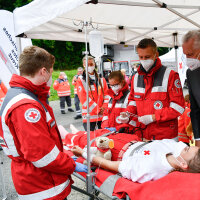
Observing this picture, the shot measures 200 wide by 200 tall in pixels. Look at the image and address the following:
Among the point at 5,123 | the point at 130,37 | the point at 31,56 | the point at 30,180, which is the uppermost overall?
the point at 130,37

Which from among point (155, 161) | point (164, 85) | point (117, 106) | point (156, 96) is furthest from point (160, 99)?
point (117, 106)

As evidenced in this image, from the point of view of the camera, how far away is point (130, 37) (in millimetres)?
4176

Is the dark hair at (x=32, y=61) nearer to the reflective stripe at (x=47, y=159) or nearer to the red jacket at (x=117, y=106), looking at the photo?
the reflective stripe at (x=47, y=159)

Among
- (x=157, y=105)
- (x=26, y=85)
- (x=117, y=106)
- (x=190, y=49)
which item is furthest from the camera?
(x=117, y=106)

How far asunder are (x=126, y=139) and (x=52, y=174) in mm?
1319

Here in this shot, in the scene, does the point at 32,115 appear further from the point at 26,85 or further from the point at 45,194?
the point at 45,194

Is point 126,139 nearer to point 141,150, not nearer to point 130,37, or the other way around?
point 141,150

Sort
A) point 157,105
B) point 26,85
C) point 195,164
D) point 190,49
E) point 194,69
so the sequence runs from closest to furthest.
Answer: point 26,85, point 195,164, point 190,49, point 194,69, point 157,105

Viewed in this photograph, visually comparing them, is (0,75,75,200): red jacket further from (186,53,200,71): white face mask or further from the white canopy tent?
(186,53,200,71): white face mask

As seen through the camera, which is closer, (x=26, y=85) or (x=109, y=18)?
(x=26, y=85)

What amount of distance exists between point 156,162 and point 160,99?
0.81 m

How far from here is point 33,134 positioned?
1.34m

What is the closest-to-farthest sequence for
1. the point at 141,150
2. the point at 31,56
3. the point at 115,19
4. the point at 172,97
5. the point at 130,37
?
the point at 31,56
the point at 141,150
the point at 172,97
the point at 115,19
the point at 130,37

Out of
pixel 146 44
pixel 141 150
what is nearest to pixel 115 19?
pixel 146 44
